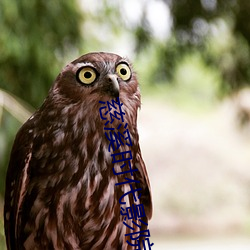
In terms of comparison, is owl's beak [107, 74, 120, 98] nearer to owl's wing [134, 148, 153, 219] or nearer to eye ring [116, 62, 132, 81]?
eye ring [116, 62, 132, 81]

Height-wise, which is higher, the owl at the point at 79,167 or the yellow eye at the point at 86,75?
the yellow eye at the point at 86,75

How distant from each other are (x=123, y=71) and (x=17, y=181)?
0.83 feet

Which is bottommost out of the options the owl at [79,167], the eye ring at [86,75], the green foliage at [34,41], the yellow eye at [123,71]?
the owl at [79,167]

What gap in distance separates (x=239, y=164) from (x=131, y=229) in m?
5.32

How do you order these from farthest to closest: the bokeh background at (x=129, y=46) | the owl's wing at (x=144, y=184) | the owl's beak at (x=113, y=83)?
the bokeh background at (x=129, y=46), the owl's wing at (x=144, y=184), the owl's beak at (x=113, y=83)

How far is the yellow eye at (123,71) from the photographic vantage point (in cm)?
85

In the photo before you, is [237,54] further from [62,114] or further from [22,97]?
[62,114]

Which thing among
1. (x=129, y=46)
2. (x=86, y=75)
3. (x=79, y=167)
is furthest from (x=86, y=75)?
(x=129, y=46)

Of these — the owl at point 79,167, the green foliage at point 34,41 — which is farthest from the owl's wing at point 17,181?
the green foliage at point 34,41

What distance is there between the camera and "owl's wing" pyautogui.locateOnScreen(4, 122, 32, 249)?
0.92 meters

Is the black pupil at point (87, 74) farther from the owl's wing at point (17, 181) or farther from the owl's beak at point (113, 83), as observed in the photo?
the owl's wing at point (17, 181)

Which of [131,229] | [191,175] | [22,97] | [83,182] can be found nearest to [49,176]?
[83,182]

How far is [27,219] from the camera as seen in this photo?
95 centimetres

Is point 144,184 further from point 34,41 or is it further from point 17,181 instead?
point 34,41
